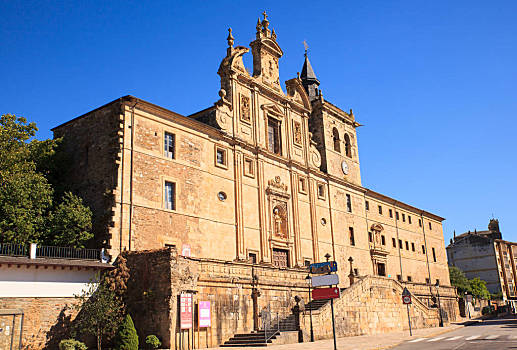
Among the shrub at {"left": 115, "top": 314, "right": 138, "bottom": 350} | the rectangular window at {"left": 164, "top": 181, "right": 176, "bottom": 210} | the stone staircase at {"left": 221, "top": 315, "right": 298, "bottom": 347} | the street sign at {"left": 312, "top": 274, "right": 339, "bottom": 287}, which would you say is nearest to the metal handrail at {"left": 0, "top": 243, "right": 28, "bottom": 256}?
the shrub at {"left": 115, "top": 314, "right": 138, "bottom": 350}

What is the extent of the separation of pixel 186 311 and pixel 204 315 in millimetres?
1619

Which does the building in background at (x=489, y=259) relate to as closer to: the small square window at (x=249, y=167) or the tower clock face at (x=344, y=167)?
the tower clock face at (x=344, y=167)

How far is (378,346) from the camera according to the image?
2170 cm

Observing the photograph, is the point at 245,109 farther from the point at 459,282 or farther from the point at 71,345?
the point at 459,282

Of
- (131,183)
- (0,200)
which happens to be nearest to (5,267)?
(0,200)

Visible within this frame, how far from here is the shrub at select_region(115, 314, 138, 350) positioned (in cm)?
1958

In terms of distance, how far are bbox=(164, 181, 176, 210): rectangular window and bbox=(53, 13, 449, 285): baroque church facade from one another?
0.27ft

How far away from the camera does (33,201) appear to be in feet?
77.1

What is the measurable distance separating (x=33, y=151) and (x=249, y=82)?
15.5m

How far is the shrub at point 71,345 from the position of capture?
19.4 metres

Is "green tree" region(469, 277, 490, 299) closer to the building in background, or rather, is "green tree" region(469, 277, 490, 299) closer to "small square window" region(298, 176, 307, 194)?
the building in background

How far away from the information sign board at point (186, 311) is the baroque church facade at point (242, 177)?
4298mm

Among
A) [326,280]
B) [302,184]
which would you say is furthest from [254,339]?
[302,184]

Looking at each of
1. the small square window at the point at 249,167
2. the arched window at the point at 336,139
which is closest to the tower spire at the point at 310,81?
the arched window at the point at 336,139
